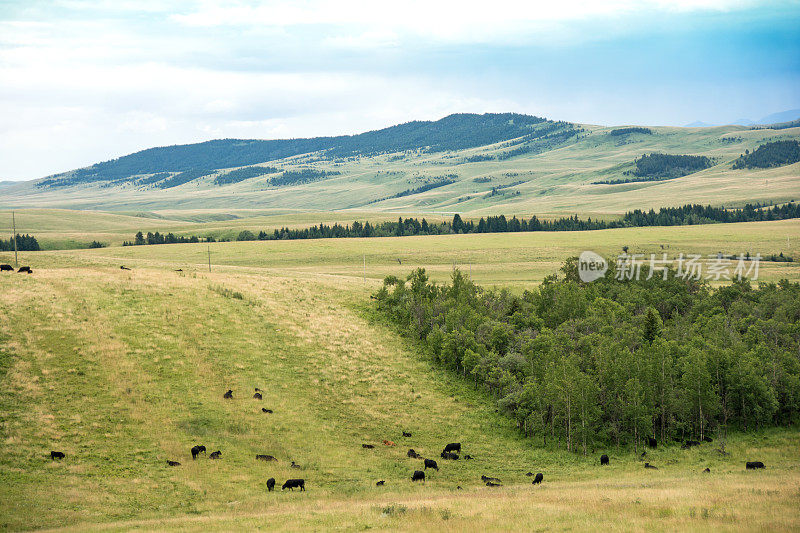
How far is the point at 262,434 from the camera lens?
1980 inches

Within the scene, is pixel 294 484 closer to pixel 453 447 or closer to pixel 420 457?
pixel 420 457

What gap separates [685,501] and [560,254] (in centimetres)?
14700

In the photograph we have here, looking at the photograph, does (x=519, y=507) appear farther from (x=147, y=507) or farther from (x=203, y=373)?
(x=203, y=373)

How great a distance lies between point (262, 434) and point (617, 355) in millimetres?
34206

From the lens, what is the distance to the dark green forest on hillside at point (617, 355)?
5728cm

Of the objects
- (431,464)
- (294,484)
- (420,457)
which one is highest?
(294,484)

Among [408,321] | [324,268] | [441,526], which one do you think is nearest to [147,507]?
[441,526]

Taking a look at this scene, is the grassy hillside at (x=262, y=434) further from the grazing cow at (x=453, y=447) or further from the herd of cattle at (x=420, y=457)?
the grazing cow at (x=453, y=447)

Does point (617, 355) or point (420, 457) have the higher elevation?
point (617, 355)

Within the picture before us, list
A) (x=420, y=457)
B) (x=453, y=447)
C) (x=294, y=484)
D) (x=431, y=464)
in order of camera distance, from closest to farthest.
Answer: (x=294, y=484), (x=431, y=464), (x=420, y=457), (x=453, y=447)

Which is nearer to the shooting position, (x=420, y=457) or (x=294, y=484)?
(x=294, y=484)

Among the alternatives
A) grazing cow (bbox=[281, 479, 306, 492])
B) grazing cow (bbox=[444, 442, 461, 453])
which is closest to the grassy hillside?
grazing cow (bbox=[281, 479, 306, 492])

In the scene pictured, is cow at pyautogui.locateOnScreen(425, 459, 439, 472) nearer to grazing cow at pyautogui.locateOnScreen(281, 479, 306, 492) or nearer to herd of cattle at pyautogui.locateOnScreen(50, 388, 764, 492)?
herd of cattle at pyautogui.locateOnScreen(50, 388, 764, 492)

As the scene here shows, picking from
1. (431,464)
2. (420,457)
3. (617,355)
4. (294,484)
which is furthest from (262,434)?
(617,355)
